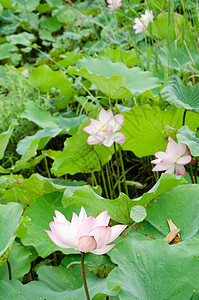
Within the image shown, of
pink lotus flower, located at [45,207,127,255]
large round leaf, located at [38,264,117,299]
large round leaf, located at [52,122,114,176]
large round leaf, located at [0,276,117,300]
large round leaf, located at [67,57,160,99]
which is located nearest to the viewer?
pink lotus flower, located at [45,207,127,255]

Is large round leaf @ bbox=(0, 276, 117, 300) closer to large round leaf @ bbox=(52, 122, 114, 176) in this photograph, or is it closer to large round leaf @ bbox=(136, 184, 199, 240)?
large round leaf @ bbox=(136, 184, 199, 240)

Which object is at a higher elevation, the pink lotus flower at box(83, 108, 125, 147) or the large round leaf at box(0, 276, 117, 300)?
the pink lotus flower at box(83, 108, 125, 147)

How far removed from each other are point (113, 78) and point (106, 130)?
16 cm

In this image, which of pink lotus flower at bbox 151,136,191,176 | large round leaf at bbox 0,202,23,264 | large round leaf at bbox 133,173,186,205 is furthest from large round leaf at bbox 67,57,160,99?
large round leaf at bbox 0,202,23,264

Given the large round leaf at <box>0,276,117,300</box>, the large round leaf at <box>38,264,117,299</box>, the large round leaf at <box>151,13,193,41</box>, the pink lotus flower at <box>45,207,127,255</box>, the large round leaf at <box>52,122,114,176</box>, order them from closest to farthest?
the pink lotus flower at <box>45,207,127,255</box> → the large round leaf at <box>0,276,117,300</box> → the large round leaf at <box>38,264,117,299</box> → the large round leaf at <box>52,122,114,176</box> → the large round leaf at <box>151,13,193,41</box>

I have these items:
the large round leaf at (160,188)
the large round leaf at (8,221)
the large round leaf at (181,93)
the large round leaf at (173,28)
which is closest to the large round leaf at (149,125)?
the large round leaf at (181,93)

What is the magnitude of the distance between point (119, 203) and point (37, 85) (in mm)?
1247

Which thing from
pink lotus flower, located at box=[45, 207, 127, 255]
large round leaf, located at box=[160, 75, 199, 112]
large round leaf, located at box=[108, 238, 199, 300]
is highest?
pink lotus flower, located at box=[45, 207, 127, 255]

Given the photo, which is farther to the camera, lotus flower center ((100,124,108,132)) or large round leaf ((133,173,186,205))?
lotus flower center ((100,124,108,132))

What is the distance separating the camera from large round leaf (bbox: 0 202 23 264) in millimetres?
752

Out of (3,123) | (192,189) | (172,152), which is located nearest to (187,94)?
(172,152)

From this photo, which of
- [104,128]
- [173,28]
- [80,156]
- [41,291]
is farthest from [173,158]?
[173,28]

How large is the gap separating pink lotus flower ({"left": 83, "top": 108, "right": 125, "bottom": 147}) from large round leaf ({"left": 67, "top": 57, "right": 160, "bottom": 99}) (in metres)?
0.08

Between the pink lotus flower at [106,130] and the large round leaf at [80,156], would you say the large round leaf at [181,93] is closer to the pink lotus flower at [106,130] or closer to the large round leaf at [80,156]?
the pink lotus flower at [106,130]
